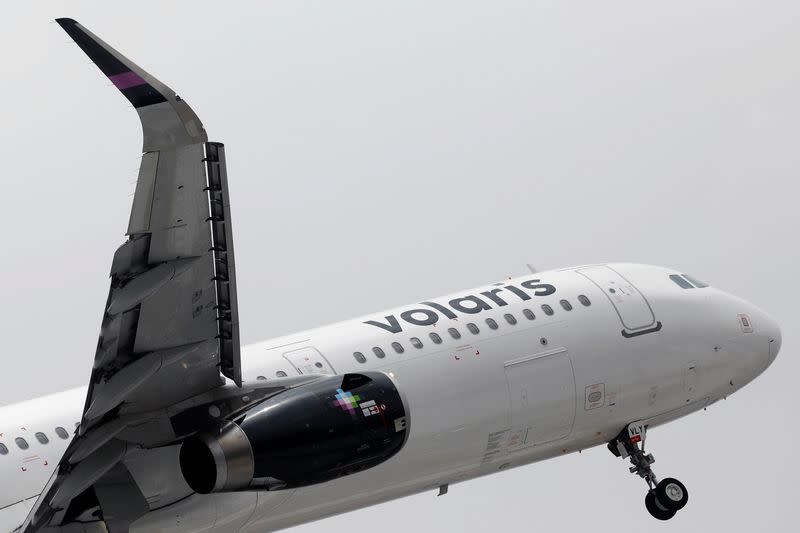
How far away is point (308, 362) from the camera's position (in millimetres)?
24969

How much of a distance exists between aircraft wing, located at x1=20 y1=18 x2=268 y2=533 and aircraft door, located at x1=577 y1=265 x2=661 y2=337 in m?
8.62

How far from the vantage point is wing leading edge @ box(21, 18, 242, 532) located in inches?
707

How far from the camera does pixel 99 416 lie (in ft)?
69.3

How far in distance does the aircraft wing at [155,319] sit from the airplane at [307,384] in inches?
1.0

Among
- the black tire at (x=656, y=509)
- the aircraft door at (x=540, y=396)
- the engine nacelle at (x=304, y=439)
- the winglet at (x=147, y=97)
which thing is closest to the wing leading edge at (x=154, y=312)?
the winglet at (x=147, y=97)

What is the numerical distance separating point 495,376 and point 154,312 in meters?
7.76

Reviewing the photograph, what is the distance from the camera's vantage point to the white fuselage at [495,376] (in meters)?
23.5

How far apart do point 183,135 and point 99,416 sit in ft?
15.9

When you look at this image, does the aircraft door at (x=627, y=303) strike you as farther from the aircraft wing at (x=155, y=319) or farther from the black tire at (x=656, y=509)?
the aircraft wing at (x=155, y=319)

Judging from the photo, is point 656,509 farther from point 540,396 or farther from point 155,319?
point 155,319

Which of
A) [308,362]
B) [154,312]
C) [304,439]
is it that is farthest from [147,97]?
[308,362]

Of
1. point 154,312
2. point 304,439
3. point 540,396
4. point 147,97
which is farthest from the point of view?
point 540,396

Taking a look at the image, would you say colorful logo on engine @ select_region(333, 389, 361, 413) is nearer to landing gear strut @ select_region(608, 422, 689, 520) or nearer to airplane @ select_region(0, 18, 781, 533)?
airplane @ select_region(0, 18, 781, 533)

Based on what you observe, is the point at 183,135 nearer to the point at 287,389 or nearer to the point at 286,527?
the point at 287,389
